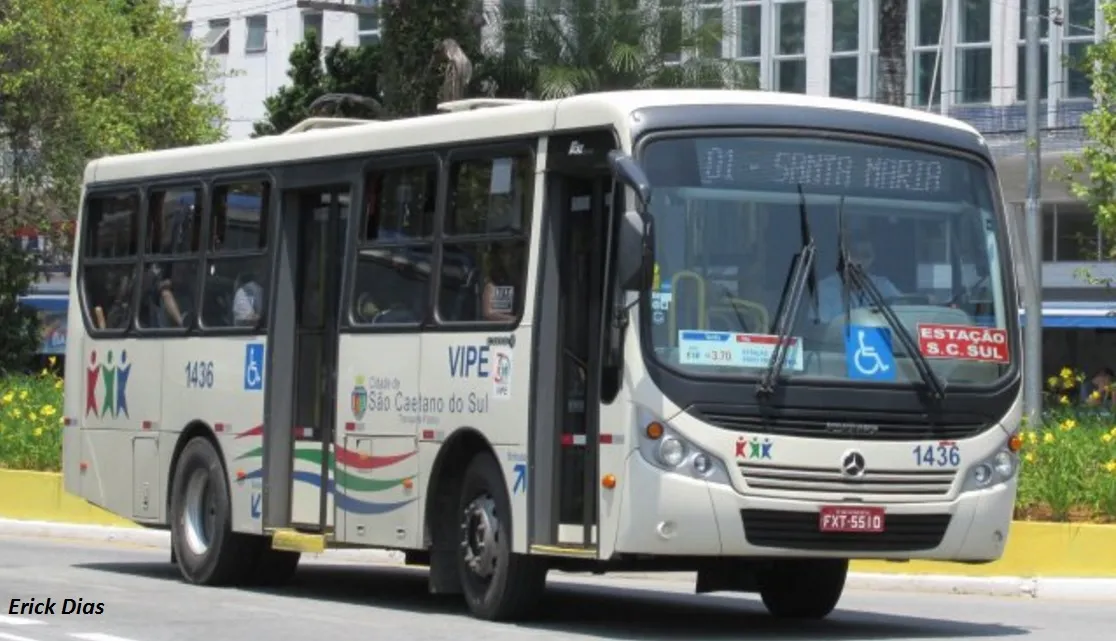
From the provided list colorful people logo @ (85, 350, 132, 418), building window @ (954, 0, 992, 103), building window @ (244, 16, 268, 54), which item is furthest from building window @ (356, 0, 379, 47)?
colorful people logo @ (85, 350, 132, 418)

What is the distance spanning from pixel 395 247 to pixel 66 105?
97.6ft

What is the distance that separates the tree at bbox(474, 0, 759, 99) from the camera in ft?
119

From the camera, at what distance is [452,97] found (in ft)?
111

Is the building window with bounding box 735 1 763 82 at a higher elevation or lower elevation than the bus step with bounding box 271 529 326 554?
higher

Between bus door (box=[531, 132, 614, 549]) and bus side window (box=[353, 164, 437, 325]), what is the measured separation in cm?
138

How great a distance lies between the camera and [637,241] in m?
12.4

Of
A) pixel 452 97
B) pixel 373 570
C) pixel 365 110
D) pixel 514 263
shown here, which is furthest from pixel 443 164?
pixel 365 110

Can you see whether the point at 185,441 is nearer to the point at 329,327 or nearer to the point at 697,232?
the point at 329,327

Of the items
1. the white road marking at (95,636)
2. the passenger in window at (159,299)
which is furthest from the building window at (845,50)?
the white road marking at (95,636)

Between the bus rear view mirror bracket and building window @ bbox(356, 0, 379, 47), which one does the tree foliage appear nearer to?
the bus rear view mirror bracket

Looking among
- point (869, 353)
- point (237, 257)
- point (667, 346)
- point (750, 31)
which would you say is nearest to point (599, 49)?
point (750, 31)

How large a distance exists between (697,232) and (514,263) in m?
1.46

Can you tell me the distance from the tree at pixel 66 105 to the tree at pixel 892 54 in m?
19.5

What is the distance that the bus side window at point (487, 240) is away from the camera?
46.0 ft
